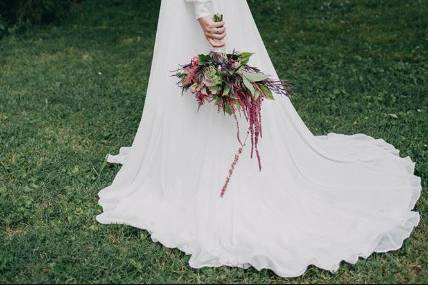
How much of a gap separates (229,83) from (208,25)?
0.42 metres

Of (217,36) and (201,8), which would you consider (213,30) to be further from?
(201,8)

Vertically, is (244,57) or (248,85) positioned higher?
(244,57)

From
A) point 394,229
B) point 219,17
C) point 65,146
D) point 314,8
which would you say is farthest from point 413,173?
point 314,8

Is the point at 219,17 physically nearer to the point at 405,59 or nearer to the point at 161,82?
the point at 161,82

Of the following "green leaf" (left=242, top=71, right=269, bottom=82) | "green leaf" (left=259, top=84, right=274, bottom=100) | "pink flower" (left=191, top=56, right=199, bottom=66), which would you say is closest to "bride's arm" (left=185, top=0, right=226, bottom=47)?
"pink flower" (left=191, top=56, right=199, bottom=66)

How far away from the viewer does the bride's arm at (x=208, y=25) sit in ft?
14.0

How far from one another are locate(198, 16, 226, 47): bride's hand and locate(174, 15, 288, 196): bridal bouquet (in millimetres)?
50

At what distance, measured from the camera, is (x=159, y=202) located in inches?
189

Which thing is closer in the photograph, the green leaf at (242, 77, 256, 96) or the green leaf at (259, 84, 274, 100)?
the green leaf at (242, 77, 256, 96)

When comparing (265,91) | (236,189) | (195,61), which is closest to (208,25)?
(195,61)

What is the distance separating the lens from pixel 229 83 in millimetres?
4227

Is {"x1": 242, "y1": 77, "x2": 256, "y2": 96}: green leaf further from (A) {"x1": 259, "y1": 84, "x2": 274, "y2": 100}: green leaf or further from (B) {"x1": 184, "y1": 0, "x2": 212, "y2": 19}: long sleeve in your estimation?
(B) {"x1": 184, "y1": 0, "x2": 212, "y2": 19}: long sleeve

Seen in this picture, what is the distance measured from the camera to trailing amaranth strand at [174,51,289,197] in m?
4.23

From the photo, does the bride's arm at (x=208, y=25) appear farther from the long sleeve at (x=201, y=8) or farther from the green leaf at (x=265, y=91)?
the green leaf at (x=265, y=91)
